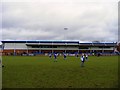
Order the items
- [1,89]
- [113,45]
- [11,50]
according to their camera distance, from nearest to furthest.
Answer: [1,89] < [11,50] < [113,45]

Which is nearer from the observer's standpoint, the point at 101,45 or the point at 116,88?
the point at 116,88

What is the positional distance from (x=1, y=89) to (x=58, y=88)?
118 inches

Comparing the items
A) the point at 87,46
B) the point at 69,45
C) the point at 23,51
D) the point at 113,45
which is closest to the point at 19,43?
the point at 23,51

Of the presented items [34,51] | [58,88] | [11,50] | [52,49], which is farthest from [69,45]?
[58,88]

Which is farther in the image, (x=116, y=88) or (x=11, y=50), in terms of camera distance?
(x=11, y=50)

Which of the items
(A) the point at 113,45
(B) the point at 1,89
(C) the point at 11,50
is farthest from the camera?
(A) the point at 113,45

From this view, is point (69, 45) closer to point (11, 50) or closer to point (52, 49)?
point (52, 49)

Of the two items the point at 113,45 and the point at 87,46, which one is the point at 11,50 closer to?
the point at 87,46

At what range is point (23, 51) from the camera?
13838 centimetres

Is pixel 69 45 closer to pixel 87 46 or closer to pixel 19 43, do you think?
pixel 87 46

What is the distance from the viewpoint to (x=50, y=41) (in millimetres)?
143875

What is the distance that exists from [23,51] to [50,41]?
15912 millimetres

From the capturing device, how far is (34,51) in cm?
13962

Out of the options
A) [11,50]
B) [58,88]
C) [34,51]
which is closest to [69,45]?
[34,51]
